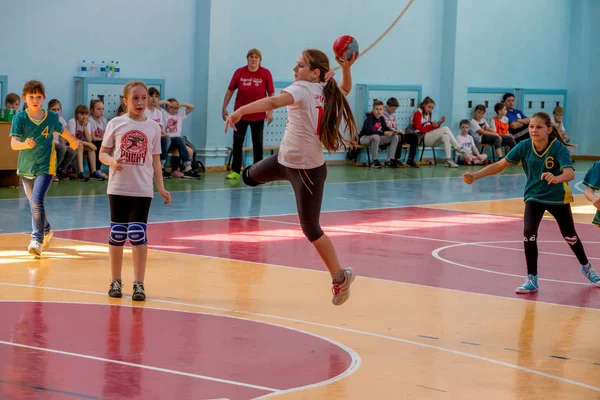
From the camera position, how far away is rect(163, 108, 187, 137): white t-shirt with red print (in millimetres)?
17781

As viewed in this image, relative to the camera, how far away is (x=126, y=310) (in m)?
7.22

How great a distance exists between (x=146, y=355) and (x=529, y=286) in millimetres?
3800

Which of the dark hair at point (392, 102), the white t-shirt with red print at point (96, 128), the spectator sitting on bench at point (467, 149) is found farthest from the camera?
the spectator sitting on bench at point (467, 149)

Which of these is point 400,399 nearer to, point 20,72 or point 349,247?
point 349,247

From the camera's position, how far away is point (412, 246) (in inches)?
430

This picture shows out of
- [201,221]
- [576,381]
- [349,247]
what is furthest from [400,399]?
[201,221]

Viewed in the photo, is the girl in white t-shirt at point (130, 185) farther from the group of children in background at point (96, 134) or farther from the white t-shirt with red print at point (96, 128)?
the white t-shirt with red print at point (96, 128)

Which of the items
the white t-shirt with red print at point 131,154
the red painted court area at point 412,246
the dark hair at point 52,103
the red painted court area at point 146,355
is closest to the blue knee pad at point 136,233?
the white t-shirt with red print at point 131,154

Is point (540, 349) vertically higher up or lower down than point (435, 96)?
lower down

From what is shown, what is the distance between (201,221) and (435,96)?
12662 mm

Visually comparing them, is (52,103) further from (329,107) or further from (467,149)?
(467,149)

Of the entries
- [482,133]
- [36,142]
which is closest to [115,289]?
[36,142]

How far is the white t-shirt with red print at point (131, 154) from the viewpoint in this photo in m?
7.63

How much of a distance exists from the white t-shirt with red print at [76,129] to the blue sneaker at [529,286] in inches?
377
